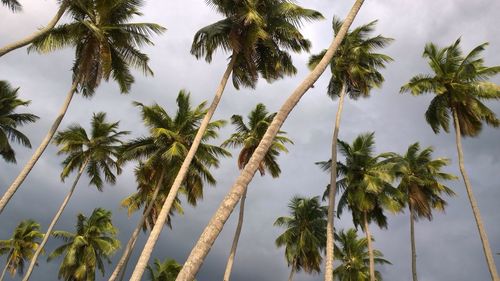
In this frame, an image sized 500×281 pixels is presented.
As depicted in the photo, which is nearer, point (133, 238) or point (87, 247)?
point (133, 238)

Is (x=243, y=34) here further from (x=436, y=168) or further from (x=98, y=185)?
(x=436, y=168)

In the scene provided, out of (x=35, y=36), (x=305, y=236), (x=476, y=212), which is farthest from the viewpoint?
(x=305, y=236)

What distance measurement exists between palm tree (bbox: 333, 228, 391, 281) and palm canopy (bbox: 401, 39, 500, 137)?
678 inches

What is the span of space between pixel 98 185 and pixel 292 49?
18996 millimetres

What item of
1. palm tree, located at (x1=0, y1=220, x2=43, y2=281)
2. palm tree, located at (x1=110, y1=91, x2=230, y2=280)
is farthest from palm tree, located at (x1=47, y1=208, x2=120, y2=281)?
palm tree, located at (x1=110, y1=91, x2=230, y2=280)

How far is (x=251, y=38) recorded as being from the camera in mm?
18297

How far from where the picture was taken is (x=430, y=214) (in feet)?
103

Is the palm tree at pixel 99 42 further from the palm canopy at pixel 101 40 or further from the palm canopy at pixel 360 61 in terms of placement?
the palm canopy at pixel 360 61

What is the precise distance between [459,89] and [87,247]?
34.4 meters

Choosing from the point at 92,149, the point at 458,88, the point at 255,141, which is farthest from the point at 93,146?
the point at 458,88

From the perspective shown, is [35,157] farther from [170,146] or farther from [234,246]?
[234,246]

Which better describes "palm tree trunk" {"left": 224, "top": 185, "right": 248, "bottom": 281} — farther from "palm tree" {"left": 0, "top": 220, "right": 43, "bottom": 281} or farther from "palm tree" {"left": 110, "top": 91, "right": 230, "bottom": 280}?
"palm tree" {"left": 0, "top": 220, "right": 43, "bottom": 281}

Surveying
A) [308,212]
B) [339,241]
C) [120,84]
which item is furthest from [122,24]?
[339,241]

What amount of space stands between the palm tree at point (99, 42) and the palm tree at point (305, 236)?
69.9 feet
